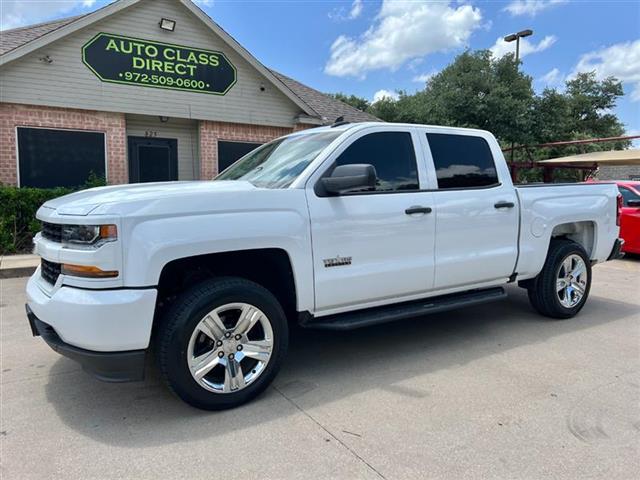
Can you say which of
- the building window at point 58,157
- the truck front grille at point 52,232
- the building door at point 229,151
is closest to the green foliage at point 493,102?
the building door at point 229,151

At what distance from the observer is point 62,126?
35.6 feet

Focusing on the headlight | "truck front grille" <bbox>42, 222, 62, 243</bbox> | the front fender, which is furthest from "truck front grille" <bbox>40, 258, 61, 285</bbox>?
the front fender

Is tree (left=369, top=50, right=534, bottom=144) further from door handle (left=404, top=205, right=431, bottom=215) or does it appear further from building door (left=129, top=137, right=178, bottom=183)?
door handle (left=404, top=205, right=431, bottom=215)

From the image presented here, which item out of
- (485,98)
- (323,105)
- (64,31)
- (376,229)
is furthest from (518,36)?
(376,229)

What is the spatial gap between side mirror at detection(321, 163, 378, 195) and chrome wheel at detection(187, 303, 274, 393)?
3.36 feet

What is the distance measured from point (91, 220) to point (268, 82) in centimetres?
1121

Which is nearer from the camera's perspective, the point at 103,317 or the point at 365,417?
the point at 103,317

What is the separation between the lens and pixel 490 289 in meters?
4.78

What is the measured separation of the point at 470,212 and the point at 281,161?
1753mm

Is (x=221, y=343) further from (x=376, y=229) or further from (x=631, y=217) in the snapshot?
(x=631, y=217)

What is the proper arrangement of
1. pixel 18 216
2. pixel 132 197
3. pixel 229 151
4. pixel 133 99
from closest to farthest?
pixel 132 197 < pixel 18 216 < pixel 133 99 < pixel 229 151

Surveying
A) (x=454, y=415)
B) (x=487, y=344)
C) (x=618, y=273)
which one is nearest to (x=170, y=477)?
(x=454, y=415)

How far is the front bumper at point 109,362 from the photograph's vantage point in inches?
114

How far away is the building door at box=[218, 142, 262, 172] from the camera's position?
13.0 m
